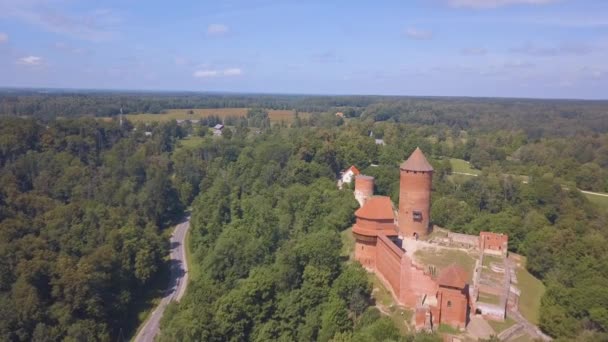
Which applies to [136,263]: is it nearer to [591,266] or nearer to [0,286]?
A: [0,286]

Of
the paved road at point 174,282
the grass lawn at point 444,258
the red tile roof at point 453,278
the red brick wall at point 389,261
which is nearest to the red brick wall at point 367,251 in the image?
the red brick wall at point 389,261

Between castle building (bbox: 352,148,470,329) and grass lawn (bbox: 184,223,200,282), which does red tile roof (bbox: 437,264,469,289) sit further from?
grass lawn (bbox: 184,223,200,282)

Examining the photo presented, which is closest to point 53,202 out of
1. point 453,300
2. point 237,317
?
point 237,317

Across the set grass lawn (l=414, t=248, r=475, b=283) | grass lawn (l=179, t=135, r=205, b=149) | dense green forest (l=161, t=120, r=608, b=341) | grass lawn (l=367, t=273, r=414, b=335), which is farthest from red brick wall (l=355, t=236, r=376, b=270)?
grass lawn (l=179, t=135, r=205, b=149)

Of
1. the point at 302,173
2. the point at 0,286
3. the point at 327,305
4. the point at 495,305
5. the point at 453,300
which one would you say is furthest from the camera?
the point at 302,173

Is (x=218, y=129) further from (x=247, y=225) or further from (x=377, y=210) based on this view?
(x=377, y=210)

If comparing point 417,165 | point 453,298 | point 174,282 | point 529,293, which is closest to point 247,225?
point 174,282
